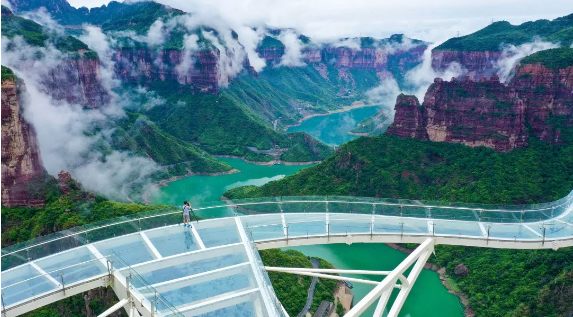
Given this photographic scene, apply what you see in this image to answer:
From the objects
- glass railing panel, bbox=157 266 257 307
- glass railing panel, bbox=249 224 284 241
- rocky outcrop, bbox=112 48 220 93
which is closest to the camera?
glass railing panel, bbox=157 266 257 307

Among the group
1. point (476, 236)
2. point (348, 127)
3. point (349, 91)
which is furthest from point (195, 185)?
point (349, 91)

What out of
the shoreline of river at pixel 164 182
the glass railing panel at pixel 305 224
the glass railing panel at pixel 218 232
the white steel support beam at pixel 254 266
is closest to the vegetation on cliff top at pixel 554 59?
the glass railing panel at pixel 305 224

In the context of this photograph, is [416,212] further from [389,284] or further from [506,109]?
[506,109]

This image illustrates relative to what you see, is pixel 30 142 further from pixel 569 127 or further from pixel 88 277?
pixel 569 127

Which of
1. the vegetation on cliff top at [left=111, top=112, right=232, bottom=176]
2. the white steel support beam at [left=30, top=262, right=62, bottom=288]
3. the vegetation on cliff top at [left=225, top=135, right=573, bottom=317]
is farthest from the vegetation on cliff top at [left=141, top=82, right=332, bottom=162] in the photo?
the white steel support beam at [left=30, top=262, right=62, bottom=288]

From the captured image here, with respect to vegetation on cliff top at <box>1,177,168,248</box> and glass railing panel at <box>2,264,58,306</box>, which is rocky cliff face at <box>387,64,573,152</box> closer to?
vegetation on cliff top at <box>1,177,168,248</box>

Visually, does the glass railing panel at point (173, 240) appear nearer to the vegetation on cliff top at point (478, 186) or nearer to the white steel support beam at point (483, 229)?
the white steel support beam at point (483, 229)
